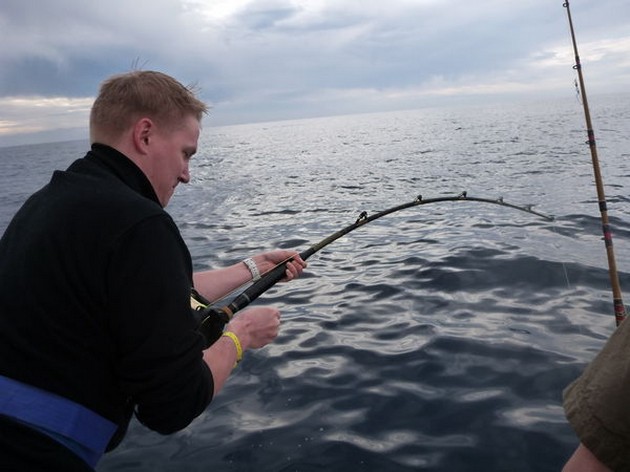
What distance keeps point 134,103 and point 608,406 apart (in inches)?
95.7

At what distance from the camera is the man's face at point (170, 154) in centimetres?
268

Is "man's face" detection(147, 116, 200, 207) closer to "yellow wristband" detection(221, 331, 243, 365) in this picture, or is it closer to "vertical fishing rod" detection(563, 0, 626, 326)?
"yellow wristband" detection(221, 331, 243, 365)

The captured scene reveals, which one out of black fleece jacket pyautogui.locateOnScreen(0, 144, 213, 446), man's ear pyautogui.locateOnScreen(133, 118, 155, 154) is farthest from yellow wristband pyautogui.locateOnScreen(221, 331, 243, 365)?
man's ear pyautogui.locateOnScreen(133, 118, 155, 154)

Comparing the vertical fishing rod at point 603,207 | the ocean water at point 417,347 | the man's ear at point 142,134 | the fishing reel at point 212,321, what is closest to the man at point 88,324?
the man's ear at point 142,134

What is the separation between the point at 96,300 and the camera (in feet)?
7.09

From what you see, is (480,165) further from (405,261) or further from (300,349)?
(300,349)

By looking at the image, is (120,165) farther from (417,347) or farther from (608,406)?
(417,347)

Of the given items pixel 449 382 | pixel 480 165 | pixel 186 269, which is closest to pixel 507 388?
pixel 449 382

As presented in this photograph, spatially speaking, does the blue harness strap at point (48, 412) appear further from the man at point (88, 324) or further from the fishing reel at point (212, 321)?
the fishing reel at point (212, 321)

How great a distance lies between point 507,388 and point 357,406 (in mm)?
1528

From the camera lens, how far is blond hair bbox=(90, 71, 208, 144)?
259cm

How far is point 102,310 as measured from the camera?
218 cm

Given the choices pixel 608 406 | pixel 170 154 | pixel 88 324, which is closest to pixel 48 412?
pixel 88 324

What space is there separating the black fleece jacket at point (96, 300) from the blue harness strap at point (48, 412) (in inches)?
1.3
